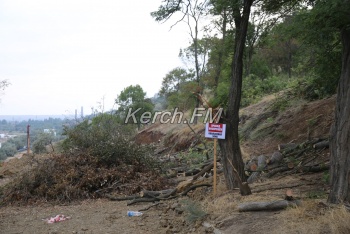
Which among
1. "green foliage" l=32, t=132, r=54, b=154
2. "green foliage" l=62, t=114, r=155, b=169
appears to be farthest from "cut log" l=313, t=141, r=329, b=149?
"green foliage" l=32, t=132, r=54, b=154

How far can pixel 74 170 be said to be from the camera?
33.2 ft

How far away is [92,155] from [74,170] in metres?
0.93

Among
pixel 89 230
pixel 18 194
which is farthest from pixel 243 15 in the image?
pixel 18 194

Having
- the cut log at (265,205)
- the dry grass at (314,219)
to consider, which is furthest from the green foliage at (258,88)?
the dry grass at (314,219)

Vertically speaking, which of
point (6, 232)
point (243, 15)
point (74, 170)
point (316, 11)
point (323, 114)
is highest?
point (243, 15)

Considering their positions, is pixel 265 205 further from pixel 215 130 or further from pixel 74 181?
pixel 74 181

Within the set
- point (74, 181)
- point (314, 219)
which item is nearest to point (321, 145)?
point (314, 219)

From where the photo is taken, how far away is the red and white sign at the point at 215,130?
272 inches

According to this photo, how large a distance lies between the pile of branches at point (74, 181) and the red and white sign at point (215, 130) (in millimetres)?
3688

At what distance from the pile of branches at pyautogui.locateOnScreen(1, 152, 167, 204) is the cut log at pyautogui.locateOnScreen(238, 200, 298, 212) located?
15.4 feet

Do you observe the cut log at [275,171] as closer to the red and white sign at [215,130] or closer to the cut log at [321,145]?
the cut log at [321,145]

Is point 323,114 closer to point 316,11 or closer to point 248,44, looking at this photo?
point 248,44

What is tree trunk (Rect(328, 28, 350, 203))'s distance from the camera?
193 inches

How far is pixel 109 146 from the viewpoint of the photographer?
11.1 meters
